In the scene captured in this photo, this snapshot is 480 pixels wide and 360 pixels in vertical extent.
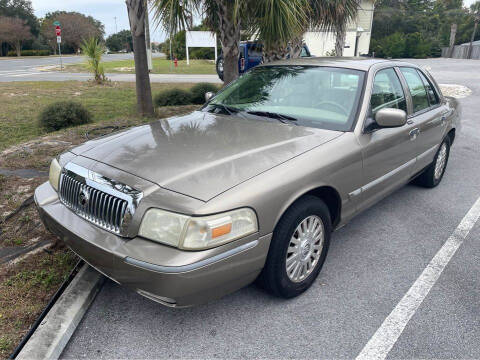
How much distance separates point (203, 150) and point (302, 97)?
4.00ft

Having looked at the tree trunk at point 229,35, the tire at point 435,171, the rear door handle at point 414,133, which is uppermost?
the tree trunk at point 229,35

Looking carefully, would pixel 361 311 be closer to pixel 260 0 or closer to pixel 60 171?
pixel 60 171

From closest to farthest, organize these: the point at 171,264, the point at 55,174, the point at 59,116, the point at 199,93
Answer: the point at 171,264 → the point at 55,174 → the point at 59,116 → the point at 199,93

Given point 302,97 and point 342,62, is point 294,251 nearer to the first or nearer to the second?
point 302,97

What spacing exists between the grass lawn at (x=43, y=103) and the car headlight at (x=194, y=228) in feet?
16.9

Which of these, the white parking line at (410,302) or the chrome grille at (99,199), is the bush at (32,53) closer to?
the chrome grille at (99,199)

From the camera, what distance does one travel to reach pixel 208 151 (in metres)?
2.66

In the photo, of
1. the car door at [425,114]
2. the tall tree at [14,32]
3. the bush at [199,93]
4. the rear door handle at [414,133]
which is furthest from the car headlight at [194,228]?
the tall tree at [14,32]

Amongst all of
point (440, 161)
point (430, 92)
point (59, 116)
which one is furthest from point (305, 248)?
point (59, 116)

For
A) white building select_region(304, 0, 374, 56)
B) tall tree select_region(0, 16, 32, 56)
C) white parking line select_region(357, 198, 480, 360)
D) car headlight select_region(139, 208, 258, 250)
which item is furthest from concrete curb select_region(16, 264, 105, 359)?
tall tree select_region(0, 16, 32, 56)

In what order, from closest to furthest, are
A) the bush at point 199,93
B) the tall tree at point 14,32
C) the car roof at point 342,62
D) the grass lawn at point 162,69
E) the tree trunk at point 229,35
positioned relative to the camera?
1. the car roof at point 342,62
2. the tree trunk at point 229,35
3. the bush at point 199,93
4. the grass lawn at point 162,69
5. the tall tree at point 14,32

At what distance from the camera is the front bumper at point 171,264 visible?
2051 millimetres

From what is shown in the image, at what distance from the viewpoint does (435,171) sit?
478cm

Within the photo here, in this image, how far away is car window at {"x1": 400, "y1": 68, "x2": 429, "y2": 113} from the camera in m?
3.97
